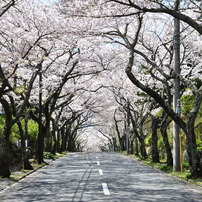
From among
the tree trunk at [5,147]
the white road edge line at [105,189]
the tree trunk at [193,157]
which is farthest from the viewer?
the tree trunk at [5,147]

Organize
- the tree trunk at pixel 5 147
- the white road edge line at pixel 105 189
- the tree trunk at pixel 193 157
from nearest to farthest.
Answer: the white road edge line at pixel 105 189 < the tree trunk at pixel 193 157 < the tree trunk at pixel 5 147

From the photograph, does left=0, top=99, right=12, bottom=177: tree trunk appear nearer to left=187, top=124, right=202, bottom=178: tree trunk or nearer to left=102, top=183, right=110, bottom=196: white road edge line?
left=102, top=183, right=110, bottom=196: white road edge line

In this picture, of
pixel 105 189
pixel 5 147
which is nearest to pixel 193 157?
pixel 105 189

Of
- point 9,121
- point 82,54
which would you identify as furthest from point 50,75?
point 9,121

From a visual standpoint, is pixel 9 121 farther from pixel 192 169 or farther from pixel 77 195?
pixel 192 169

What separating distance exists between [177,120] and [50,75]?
16.6 m

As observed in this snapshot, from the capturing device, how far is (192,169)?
12992 mm

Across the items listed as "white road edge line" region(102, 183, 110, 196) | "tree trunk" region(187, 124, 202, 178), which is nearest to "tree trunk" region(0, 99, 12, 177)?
"white road edge line" region(102, 183, 110, 196)

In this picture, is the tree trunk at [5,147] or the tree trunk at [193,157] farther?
the tree trunk at [5,147]

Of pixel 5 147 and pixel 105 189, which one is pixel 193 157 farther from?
pixel 5 147

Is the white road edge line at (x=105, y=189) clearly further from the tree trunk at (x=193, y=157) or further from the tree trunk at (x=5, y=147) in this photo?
the tree trunk at (x=5, y=147)

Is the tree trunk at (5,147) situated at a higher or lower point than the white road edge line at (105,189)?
higher

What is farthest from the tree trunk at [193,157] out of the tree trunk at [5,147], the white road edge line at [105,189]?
the tree trunk at [5,147]

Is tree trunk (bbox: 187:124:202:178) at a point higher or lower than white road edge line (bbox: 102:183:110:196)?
higher
